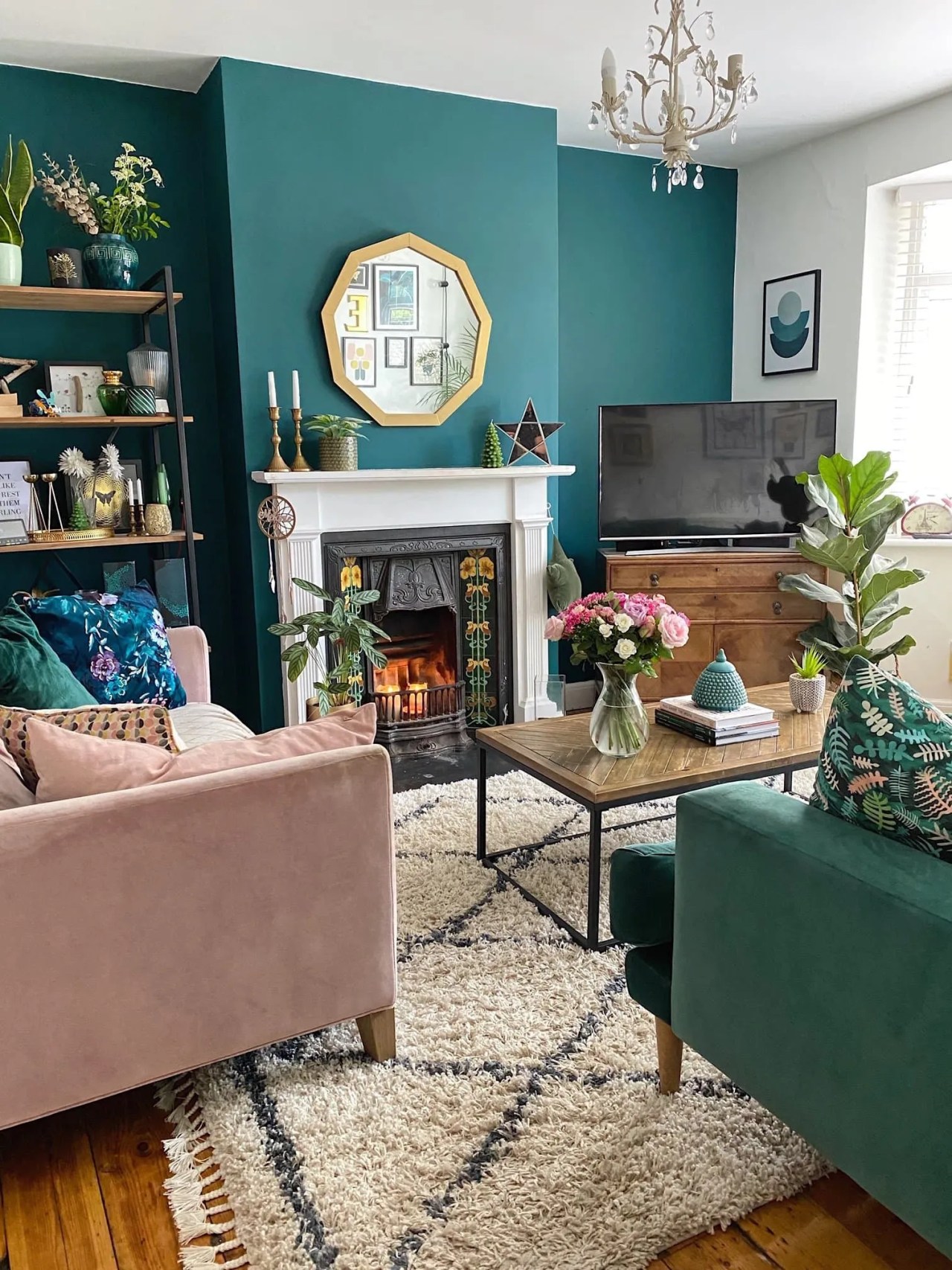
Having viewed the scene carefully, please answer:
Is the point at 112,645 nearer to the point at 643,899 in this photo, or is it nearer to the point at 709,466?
the point at 643,899

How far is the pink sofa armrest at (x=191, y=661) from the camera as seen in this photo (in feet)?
10.6

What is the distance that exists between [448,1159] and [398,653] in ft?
9.05

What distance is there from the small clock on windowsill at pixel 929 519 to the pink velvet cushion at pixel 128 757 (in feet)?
11.8

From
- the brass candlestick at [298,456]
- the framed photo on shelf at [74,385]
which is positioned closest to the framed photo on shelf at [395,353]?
the brass candlestick at [298,456]

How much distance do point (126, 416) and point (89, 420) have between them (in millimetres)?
142

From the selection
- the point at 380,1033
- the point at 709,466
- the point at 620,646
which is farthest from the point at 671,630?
the point at 709,466

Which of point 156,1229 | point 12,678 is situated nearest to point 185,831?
point 156,1229

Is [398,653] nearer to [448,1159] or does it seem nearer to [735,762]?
[735,762]

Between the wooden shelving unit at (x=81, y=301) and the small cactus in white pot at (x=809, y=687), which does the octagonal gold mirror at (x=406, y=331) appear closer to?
the wooden shelving unit at (x=81, y=301)

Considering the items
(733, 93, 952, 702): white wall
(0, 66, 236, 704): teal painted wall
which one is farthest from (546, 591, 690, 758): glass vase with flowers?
(733, 93, 952, 702): white wall

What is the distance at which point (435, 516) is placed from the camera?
4129mm

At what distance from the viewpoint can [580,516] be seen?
497 cm

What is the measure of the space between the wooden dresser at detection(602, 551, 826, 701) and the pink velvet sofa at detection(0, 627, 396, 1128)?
2881mm

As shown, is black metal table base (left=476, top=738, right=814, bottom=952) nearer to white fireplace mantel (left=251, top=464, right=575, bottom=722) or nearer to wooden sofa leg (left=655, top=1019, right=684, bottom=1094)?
wooden sofa leg (left=655, top=1019, right=684, bottom=1094)
